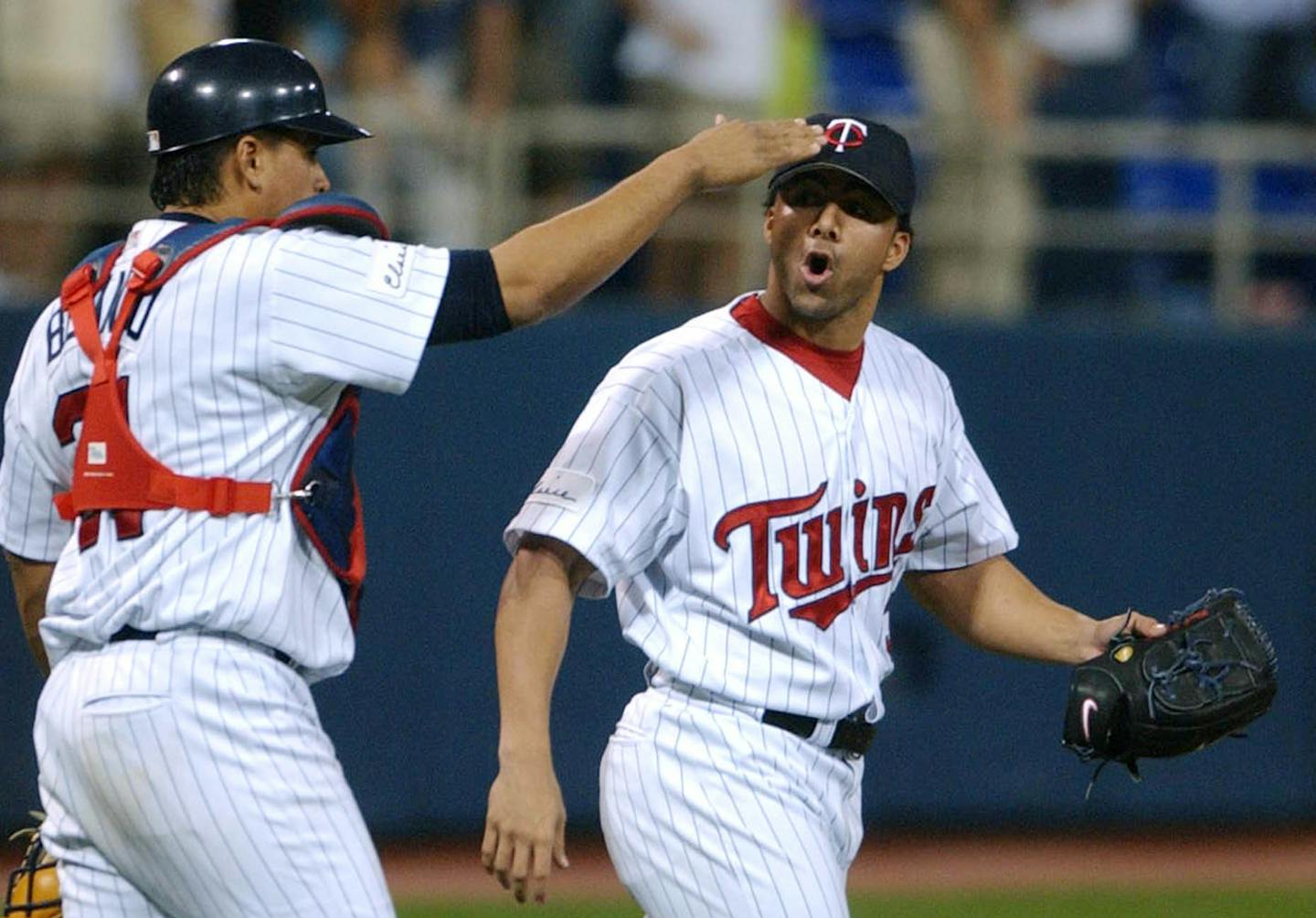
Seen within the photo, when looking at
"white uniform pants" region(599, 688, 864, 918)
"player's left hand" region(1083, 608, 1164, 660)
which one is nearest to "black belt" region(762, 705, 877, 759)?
"white uniform pants" region(599, 688, 864, 918)

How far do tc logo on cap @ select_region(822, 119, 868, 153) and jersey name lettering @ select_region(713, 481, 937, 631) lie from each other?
0.54 meters

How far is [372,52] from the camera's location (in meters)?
7.41

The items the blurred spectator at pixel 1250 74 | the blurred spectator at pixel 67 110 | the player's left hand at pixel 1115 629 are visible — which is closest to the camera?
the player's left hand at pixel 1115 629

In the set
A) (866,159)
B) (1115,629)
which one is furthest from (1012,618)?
(866,159)

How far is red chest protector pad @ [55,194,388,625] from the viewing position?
9.16 ft

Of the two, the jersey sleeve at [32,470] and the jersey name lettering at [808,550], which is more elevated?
the jersey sleeve at [32,470]

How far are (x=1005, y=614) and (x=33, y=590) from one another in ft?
5.46

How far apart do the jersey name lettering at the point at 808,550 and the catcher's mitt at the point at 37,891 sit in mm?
1170

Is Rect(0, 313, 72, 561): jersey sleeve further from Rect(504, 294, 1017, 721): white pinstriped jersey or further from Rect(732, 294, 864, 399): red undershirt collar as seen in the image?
Rect(732, 294, 864, 399): red undershirt collar

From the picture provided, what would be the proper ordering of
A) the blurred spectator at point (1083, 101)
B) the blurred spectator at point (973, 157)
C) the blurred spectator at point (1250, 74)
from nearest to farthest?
1. the blurred spectator at point (973, 157)
2. the blurred spectator at point (1083, 101)
3. the blurred spectator at point (1250, 74)

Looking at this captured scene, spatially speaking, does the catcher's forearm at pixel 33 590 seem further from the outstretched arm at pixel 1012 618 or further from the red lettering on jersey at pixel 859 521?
the outstretched arm at pixel 1012 618

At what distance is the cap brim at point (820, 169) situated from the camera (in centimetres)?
321

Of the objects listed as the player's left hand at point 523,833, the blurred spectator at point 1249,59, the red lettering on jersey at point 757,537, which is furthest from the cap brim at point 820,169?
the blurred spectator at point 1249,59

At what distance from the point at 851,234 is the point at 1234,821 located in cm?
512
